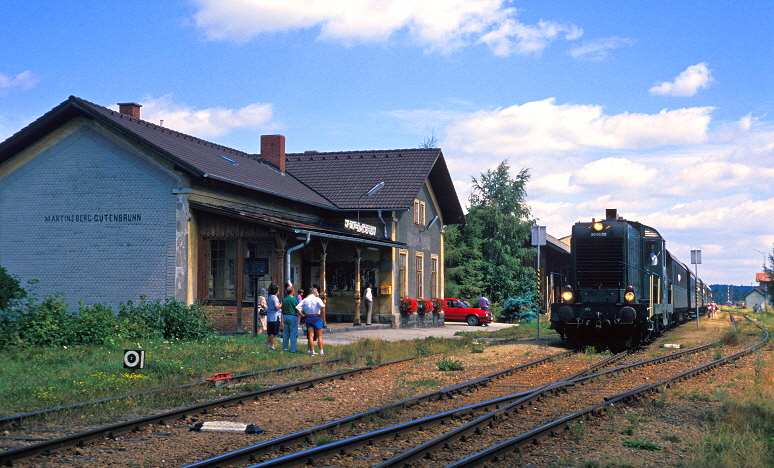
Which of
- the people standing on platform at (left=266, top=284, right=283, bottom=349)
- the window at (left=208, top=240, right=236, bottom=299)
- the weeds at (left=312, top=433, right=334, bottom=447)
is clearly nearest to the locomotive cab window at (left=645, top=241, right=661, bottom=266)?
the people standing on platform at (left=266, top=284, right=283, bottom=349)

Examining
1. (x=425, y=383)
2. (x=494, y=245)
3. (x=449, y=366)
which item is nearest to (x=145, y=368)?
(x=425, y=383)

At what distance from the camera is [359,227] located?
2892cm

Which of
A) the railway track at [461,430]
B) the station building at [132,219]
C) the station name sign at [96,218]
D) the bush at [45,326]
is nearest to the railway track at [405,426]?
the railway track at [461,430]

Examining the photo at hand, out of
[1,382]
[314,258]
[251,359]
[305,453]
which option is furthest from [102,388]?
[314,258]

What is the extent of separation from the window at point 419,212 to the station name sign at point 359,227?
391cm

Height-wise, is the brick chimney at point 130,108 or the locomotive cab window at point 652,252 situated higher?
the brick chimney at point 130,108

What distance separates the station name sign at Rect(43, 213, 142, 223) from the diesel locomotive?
40.5 feet

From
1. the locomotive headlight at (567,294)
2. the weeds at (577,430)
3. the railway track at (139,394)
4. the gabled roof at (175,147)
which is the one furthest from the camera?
the gabled roof at (175,147)

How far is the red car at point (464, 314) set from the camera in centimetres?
3694

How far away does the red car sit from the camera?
3694 cm

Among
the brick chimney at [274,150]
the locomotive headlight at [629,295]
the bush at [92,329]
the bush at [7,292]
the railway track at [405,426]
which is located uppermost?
the brick chimney at [274,150]

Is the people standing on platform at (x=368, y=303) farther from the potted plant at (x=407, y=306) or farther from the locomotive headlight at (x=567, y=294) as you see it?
the locomotive headlight at (x=567, y=294)

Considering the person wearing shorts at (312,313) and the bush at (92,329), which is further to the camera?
the bush at (92,329)

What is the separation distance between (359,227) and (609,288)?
1122 centimetres
